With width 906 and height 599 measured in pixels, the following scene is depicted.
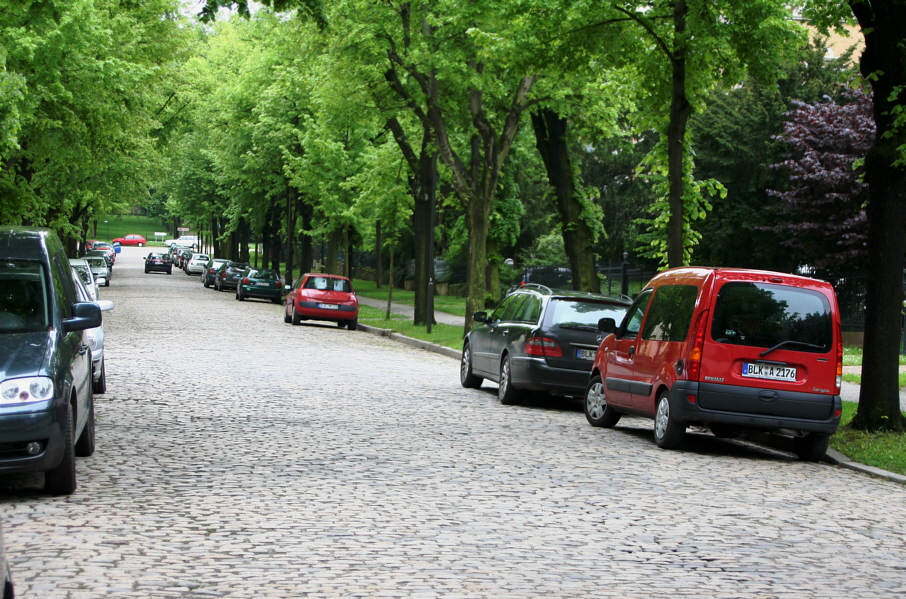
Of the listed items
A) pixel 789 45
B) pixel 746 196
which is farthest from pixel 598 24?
pixel 746 196

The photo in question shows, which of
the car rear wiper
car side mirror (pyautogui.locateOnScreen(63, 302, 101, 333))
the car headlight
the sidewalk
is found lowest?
the sidewalk

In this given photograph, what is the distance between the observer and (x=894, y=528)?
8.48 metres

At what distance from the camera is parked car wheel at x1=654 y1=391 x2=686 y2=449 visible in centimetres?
1218

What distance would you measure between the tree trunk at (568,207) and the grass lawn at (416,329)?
319 centimetres

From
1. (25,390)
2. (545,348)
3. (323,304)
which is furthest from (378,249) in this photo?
(25,390)

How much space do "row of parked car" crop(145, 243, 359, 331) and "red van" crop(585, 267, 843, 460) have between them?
23888mm

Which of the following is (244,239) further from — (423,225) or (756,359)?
(756,359)

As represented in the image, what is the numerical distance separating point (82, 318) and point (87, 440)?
125 cm

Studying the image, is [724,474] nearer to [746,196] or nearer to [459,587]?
[459,587]

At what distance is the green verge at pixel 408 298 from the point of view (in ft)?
153

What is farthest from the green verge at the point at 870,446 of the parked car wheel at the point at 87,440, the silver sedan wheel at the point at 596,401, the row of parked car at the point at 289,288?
the row of parked car at the point at 289,288

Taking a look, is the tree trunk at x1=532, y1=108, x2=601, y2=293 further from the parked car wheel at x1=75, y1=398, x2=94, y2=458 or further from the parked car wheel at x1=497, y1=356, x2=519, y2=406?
the parked car wheel at x1=75, y1=398, x2=94, y2=458

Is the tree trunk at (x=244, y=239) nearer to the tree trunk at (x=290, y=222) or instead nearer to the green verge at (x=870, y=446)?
the tree trunk at (x=290, y=222)

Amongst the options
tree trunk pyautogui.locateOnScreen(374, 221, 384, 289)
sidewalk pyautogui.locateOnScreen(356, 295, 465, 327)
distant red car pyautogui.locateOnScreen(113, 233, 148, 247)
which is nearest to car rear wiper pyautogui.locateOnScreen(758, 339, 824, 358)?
sidewalk pyautogui.locateOnScreen(356, 295, 465, 327)
